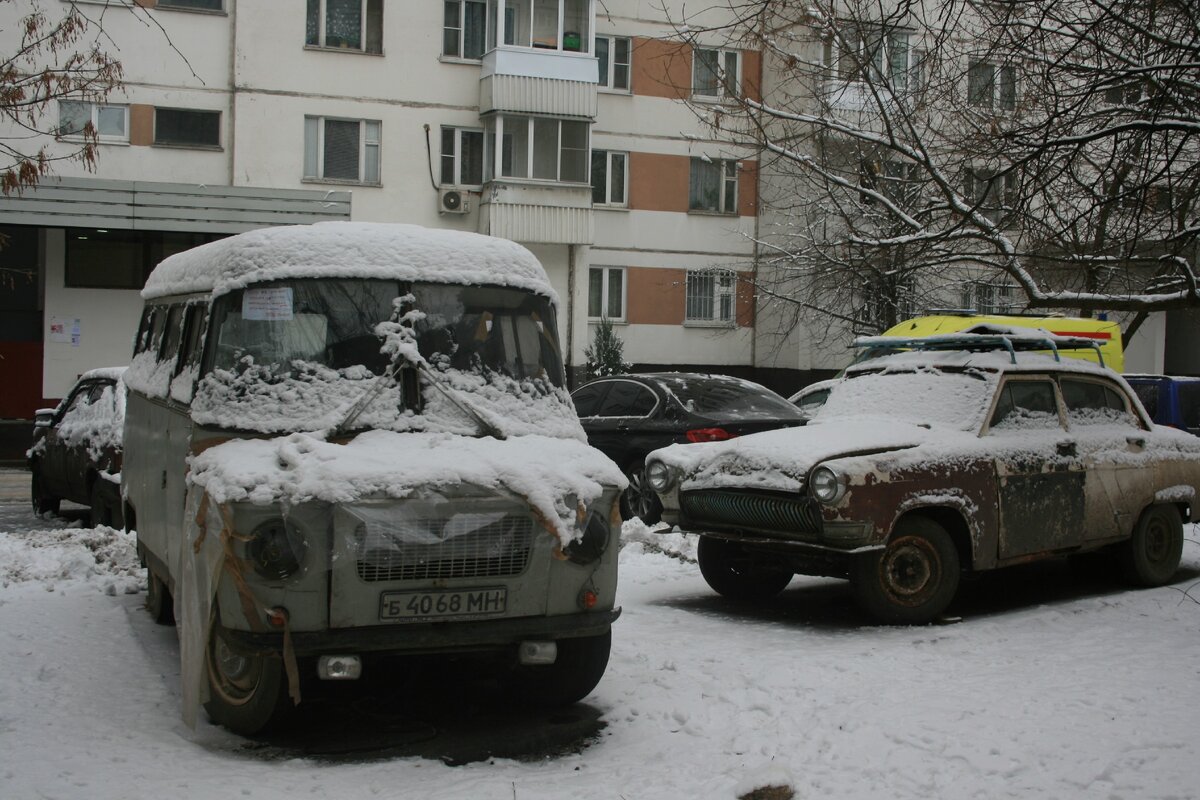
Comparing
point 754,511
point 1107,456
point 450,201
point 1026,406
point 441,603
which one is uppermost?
point 450,201

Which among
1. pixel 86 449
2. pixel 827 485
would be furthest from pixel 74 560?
pixel 827 485

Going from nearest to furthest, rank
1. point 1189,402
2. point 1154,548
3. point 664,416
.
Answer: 1. point 1154,548
2. point 664,416
3. point 1189,402

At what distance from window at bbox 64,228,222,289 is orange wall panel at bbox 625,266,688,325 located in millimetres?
10197

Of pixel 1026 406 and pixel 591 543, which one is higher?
pixel 1026 406

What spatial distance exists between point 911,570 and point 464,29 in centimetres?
2295

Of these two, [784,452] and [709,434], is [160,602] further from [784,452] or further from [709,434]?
[709,434]

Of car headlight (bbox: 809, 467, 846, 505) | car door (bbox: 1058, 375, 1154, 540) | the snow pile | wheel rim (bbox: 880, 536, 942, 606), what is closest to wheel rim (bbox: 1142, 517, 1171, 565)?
car door (bbox: 1058, 375, 1154, 540)

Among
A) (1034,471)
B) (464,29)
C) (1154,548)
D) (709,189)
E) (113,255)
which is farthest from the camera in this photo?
(709,189)

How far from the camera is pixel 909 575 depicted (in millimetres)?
8242

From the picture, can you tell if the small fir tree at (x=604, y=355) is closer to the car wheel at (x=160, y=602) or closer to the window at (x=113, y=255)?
the window at (x=113, y=255)

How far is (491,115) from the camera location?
28203 mm

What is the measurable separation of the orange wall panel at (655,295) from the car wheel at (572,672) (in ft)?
82.9

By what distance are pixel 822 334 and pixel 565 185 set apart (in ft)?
25.2

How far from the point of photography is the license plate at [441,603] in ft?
Result: 18.0
